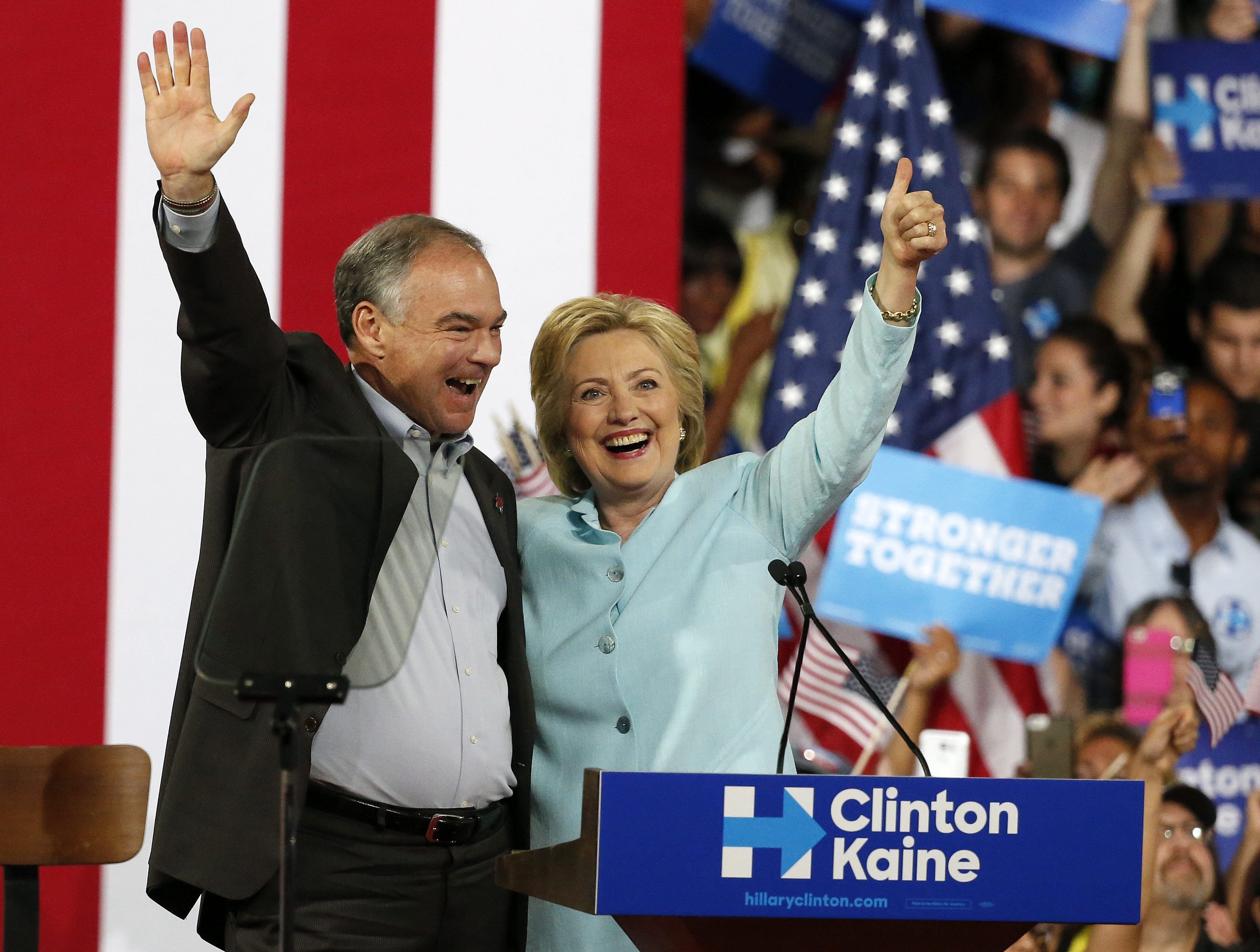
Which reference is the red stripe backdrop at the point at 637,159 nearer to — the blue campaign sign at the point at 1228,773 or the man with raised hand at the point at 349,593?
the man with raised hand at the point at 349,593

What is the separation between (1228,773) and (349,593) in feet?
10.0

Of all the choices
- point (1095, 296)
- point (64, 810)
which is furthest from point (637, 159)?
point (64, 810)

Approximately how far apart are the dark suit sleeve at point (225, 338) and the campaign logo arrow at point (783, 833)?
808 millimetres

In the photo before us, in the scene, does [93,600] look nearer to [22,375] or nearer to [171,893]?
[22,375]

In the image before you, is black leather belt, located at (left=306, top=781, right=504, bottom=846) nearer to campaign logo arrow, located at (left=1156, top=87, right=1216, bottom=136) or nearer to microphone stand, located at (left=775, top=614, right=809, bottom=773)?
microphone stand, located at (left=775, top=614, right=809, bottom=773)

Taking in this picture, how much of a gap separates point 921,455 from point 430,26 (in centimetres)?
165

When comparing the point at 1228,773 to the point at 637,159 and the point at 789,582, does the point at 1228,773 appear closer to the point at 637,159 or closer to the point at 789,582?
the point at 637,159

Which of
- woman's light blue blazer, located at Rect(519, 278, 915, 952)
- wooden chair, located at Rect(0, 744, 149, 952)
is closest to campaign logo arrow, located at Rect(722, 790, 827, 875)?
woman's light blue blazer, located at Rect(519, 278, 915, 952)

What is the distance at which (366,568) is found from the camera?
5.05 ft

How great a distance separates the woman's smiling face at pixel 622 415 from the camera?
6.70ft

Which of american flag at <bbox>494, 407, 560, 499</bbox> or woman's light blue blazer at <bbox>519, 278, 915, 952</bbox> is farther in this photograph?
american flag at <bbox>494, 407, 560, 499</bbox>

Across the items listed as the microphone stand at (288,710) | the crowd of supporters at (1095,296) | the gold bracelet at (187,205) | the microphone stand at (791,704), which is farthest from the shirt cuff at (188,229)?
the crowd of supporters at (1095,296)

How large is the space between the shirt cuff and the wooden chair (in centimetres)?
113

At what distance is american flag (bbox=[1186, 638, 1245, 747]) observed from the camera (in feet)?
11.8
